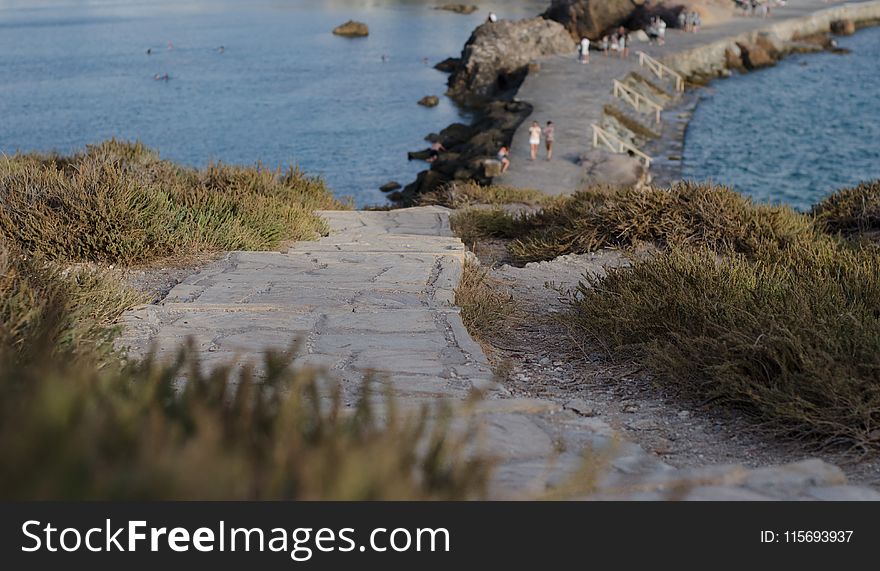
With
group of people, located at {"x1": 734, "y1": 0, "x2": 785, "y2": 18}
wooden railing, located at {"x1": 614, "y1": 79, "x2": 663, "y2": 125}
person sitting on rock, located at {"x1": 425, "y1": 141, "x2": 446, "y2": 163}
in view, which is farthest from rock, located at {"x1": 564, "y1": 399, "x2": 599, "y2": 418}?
group of people, located at {"x1": 734, "y1": 0, "x2": 785, "y2": 18}

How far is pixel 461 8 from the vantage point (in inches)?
3140

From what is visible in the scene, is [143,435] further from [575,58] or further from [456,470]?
[575,58]

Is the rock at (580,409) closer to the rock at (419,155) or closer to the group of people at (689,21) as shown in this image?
the rock at (419,155)

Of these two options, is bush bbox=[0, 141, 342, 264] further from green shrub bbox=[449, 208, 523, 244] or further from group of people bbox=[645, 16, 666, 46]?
group of people bbox=[645, 16, 666, 46]

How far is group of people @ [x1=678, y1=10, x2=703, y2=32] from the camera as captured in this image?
48300 mm

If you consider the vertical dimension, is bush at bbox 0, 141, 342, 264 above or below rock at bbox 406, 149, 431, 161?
above

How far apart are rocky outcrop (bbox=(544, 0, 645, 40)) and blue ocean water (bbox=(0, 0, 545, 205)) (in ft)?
23.1

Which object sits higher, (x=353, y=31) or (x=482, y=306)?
(x=482, y=306)

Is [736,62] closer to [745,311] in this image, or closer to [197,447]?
[745,311]

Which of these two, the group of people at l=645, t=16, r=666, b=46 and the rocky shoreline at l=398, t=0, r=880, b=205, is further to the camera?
the group of people at l=645, t=16, r=666, b=46

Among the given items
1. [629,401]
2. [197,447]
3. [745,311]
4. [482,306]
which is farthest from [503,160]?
[197,447]

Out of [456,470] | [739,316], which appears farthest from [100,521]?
[739,316]

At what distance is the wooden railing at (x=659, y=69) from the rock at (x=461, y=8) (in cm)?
4146

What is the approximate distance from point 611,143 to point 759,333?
74.9 ft
